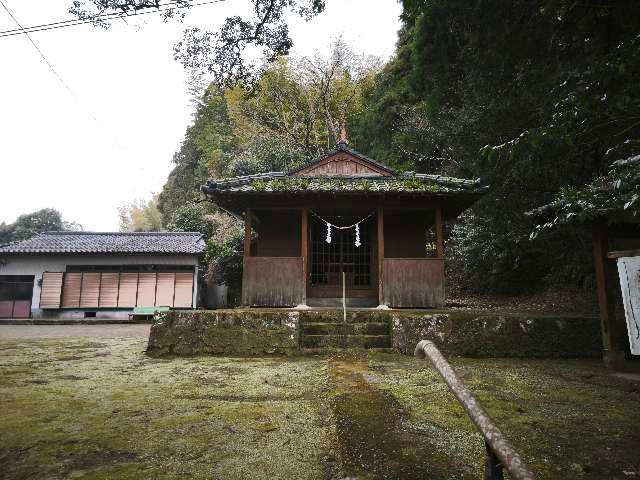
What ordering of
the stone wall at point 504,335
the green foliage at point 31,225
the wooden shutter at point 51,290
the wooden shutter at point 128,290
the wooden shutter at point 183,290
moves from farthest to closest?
1. the green foliage at point 31,225
2. the wooden shutter at point 183,290
3. the wooden shutter at point 128,290
4. the wooden shutter at point 51,290
5. the stone wall at point 504,335

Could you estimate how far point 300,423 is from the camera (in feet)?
8.90

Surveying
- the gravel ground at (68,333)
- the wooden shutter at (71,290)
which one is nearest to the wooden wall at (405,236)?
the gravel ground at (68,333)

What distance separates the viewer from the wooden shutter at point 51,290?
1848 centimetres

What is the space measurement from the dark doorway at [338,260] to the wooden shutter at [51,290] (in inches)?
608

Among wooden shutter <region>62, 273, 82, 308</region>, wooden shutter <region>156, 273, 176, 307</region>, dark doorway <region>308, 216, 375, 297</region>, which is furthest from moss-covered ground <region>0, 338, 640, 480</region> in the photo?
wooden shutter <region>62, 273, 82, 308</region>

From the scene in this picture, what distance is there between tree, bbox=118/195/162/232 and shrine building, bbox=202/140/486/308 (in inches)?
1267

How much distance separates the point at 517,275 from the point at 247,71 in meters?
12.5

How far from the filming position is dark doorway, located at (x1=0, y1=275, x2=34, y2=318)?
61.7 ft

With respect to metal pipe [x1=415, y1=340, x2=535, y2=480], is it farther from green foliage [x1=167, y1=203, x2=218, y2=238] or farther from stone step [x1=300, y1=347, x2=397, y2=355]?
green foliage [x1=167, y1=203, x2=218, y2=238]

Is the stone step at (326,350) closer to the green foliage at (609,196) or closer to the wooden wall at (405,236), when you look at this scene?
the green foliage at (609,196)

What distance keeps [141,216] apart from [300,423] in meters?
46.6

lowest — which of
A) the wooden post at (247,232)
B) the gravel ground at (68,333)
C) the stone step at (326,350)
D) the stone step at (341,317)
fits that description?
the gravel ground at (68,333)

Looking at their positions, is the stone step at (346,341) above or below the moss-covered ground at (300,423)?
above

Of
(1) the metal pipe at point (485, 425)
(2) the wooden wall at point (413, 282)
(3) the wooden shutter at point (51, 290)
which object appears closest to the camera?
(1) the metal pipe at point (485, 425)
